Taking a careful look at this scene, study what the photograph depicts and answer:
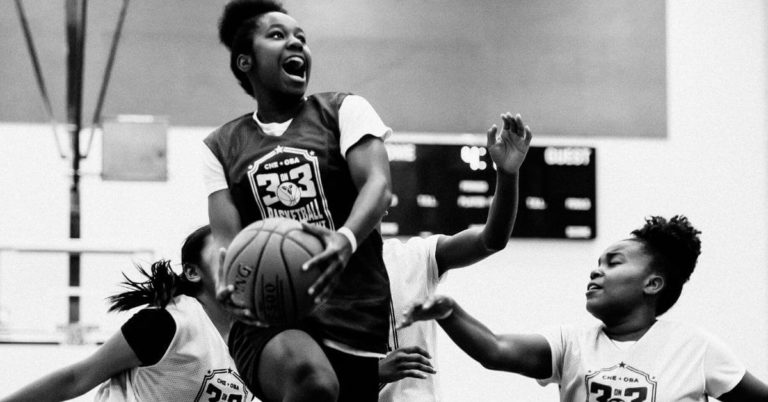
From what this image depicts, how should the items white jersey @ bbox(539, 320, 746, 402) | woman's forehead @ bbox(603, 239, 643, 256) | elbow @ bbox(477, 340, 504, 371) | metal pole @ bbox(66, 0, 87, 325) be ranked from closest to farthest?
1. elbow @ bbox(477, 340, 504, 371)
2. white jersey @ bbox(539, 320, 746, 402)
3. woman's forehead @ bbox(603, 239, 643, 256)
4. metal pole @ bbox(66, 0, 87, 325)

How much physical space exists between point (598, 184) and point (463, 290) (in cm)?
118

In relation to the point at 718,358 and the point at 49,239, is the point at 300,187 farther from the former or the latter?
the point at 49,239

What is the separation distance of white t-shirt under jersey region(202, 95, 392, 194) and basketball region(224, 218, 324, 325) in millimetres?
350

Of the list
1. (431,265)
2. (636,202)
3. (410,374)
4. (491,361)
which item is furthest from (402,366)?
(636,202)

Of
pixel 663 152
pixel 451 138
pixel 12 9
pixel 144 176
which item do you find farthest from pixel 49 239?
pixel 663 152

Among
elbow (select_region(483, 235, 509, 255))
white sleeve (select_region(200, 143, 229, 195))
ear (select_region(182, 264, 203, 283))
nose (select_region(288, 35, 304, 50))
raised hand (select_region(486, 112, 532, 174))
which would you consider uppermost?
nose (select_region(288, 35, 304, 50))

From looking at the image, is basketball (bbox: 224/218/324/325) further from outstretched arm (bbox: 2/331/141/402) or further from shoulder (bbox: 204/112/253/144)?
outstretched arm (bbox: 2/331/141/402)

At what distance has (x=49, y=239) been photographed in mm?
6648

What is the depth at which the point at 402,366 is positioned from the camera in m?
3.34

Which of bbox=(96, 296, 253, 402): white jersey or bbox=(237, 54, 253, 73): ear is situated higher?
bbox=(237, 54, 253, 73): ear

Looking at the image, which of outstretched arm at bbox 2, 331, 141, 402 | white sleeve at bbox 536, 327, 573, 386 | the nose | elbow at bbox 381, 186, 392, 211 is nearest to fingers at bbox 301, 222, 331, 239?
elbow at bbox 381, 186, 392, 211

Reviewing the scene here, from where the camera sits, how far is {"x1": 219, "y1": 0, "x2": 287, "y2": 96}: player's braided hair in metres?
2.90

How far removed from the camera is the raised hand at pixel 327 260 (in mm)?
2402

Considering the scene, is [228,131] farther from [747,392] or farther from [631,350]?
[747,392]
